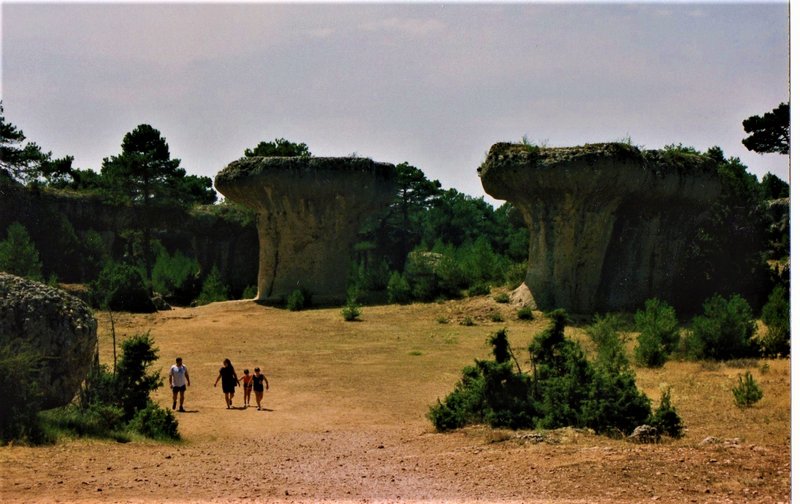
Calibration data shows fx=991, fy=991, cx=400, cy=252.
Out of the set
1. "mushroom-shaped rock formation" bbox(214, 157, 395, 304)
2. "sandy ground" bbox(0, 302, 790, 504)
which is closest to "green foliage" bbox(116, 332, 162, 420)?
"sandy ground" bbox(0, 302, 790, 504)

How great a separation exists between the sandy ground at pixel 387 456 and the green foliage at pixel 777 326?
2.69 ft

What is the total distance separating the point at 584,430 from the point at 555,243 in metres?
14.1

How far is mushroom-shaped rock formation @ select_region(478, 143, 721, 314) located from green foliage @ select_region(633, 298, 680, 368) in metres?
3.21

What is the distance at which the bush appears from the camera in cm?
1050

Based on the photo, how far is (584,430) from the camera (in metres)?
9.84

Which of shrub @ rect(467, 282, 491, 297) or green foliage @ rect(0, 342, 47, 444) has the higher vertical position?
shrub @ rect(467, 282, 491, 297)

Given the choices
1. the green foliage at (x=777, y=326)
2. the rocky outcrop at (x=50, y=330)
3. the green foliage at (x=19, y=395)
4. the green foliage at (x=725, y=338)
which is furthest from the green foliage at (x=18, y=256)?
the green foliage at (x=777, y=326)

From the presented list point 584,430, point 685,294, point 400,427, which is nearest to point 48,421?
point 400,427

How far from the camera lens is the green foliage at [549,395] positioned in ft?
33.0

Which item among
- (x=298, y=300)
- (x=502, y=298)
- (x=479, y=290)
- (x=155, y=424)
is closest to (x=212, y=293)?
(x=298, y=300)

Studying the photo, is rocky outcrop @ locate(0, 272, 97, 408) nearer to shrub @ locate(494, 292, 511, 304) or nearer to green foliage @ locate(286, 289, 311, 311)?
shrub @ locate(494, 292, 511, 304)

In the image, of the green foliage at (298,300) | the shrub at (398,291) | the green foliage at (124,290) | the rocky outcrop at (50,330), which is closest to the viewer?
the rocky outcrop at (50,330)

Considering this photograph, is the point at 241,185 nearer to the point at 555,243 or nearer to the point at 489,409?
the point at 555,243

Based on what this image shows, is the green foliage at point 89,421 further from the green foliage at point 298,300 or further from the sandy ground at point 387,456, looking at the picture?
the green foliage at point 298,300
